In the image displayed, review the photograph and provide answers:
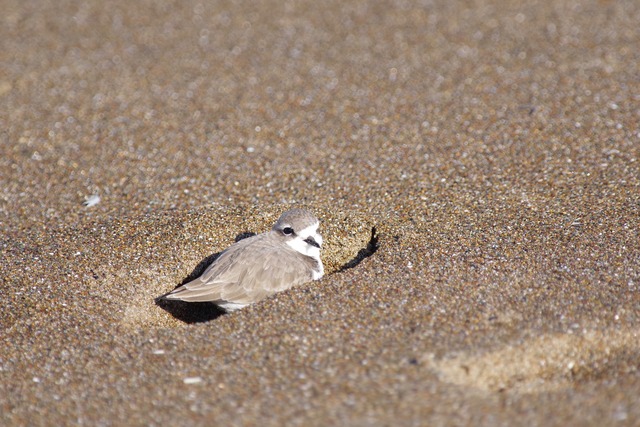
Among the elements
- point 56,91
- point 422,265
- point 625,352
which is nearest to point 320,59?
point 56,91

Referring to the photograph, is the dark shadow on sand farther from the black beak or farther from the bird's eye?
the bird's eye

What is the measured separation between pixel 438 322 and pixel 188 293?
1571 mm

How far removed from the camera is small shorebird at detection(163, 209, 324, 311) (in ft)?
14.4

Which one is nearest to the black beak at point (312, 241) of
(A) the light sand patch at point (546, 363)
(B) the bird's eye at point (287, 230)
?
(B) the bird's eye at point (287, 230)

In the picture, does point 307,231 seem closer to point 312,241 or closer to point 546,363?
point 312,241

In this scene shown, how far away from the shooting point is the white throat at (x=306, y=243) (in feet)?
15.3

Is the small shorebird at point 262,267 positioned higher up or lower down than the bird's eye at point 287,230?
lower down

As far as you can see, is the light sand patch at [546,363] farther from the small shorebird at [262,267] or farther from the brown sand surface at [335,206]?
the small shorebird at [262,267]

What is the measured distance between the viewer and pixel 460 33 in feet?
26.4

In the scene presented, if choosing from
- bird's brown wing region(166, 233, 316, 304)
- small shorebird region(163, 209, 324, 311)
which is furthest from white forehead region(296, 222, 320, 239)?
bird's brown wing region(166, 233, 316, 304)

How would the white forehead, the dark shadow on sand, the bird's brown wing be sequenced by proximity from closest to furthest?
the bird's brown wing < the white forehead < the dark shadow on sand

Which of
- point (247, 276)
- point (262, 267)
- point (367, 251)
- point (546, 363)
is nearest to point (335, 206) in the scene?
point (367, 251)

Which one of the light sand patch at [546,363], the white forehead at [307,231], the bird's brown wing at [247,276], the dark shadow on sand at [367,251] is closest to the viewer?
the light sand patch at [546,363]

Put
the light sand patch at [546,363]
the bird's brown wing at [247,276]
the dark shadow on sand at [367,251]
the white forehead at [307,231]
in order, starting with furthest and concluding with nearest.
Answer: the dark shadow on sand at [367,251] < the white forehead at [307,231] < the bird's brown wing at [247,276] < the light sand patch at [546,363]
